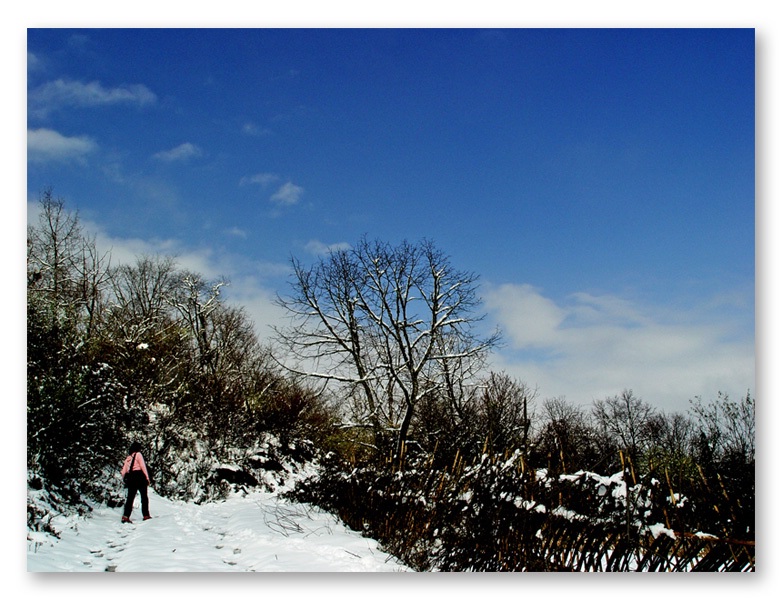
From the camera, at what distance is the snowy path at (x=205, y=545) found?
4.05 metres

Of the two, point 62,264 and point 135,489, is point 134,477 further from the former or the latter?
point 62,264

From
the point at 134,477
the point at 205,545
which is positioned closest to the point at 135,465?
the point at 134,477

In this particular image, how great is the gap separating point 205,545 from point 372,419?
741 centimetres

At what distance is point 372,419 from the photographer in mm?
12812

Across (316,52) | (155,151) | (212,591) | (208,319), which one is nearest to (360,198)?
(316,52)

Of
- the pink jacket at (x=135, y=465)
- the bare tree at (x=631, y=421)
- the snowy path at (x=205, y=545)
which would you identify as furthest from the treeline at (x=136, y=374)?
the bare tree at (x=631, y=421)

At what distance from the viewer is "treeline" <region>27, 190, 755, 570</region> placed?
3928mm

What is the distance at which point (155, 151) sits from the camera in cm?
448

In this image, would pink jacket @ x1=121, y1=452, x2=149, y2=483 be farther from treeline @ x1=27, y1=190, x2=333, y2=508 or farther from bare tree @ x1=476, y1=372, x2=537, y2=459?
bare tree @ x1=476, y1=372, x2=537, y2=459

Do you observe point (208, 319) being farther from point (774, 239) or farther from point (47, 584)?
point (774, 239)

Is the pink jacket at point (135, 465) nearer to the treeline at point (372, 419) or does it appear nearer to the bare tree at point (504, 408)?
the treeline at point (372, 419)

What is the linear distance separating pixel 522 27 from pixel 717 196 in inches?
86.1

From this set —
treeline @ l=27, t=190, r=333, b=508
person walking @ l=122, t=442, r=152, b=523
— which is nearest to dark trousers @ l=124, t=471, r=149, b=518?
person walking @ l=122, t=442, r=152, b=523

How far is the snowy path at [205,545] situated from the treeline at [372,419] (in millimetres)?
449
